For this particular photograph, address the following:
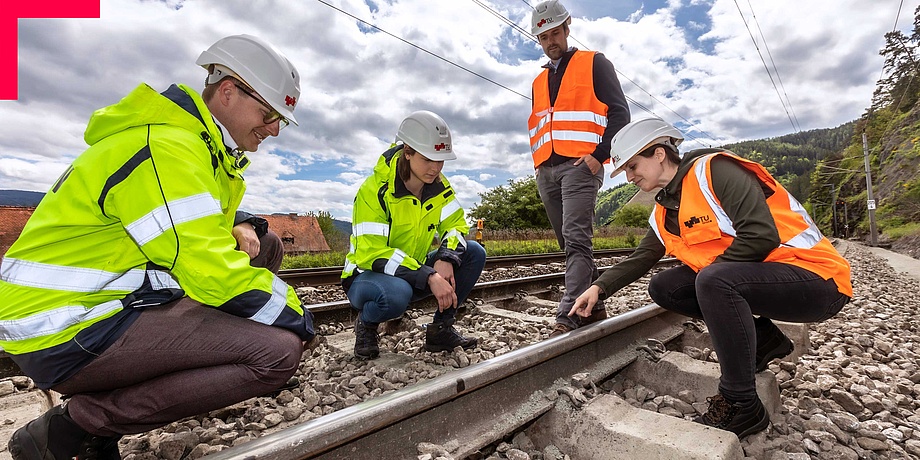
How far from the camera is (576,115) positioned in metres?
3.97

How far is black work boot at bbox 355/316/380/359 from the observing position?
10.0ft

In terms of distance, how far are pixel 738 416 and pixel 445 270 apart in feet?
5.71

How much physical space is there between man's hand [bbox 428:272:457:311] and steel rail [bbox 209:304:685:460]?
67 cm

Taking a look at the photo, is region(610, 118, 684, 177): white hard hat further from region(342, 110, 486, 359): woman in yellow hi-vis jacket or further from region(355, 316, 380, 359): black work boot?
region(355, 316, 380, 359): black work boot

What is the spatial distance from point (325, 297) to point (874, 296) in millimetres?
7001

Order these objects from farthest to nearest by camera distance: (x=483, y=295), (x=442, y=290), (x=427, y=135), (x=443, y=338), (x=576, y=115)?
(x=483, y=295)
(x=576, y=115)
(x=443, y=338)
(x=427, y=135)
(x=442, y=290)

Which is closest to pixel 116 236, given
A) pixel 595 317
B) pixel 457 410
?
pixel 457 410

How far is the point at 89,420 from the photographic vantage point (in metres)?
1.67

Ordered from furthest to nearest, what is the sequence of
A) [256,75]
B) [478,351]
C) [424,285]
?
[478,351], [424,285], [256,75]

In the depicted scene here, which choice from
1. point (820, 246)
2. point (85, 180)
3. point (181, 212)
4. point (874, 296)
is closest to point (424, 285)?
point (181, 212)

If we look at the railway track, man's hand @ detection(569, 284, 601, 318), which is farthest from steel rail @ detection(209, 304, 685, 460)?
man's hand @ detection(569, 284, 601, 318)

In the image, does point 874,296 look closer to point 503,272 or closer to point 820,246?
point 503,272

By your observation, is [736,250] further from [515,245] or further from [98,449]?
[515,245]

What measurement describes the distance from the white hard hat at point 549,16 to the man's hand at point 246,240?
2830mm
